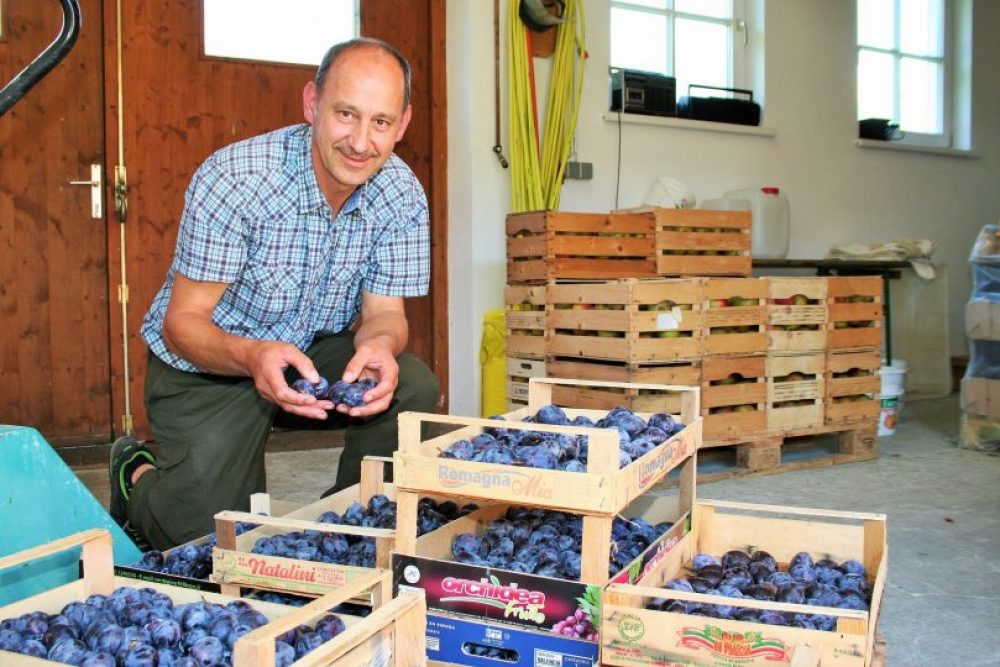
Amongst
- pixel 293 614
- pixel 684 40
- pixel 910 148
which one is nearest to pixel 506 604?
pixel 293 614

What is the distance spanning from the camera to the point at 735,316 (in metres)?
A: 3.95

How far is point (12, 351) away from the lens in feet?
13.5

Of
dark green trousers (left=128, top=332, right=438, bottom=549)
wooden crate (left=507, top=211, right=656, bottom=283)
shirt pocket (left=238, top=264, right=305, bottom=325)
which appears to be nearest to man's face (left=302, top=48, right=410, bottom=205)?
shirt pocket (left=238, top=264, right=305, bottom=325)

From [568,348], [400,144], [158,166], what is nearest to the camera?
[568,348]

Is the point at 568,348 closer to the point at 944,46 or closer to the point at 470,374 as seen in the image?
the point at 470,374

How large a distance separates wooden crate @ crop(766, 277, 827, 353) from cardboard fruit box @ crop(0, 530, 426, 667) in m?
3.10

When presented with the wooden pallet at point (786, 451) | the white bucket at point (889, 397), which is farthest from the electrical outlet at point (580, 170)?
the white bucket at point (889, 397)

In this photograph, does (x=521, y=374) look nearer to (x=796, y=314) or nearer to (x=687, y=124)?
(x=796, y=314)

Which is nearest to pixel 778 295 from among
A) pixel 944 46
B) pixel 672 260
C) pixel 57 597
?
pixel 672 260

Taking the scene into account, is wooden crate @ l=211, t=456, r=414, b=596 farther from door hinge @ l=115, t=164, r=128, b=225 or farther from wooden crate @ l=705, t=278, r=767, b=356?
door hinge @ l=115, t=164, r=128, b=225

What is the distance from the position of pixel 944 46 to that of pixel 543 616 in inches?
273

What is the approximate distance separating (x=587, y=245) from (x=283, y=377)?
241 cm

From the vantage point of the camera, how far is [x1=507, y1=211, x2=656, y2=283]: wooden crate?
4.07m

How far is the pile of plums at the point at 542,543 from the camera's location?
5.37 feet
